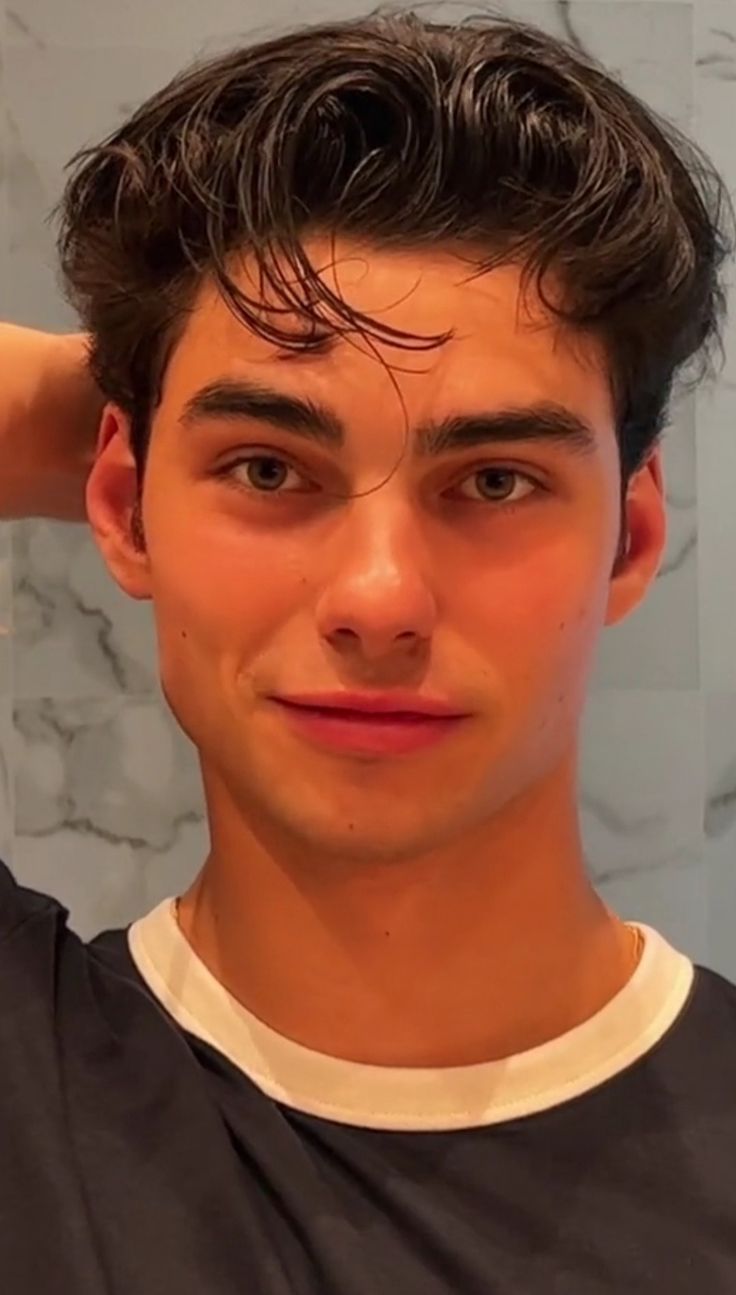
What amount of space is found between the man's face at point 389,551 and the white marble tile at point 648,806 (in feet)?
2.09

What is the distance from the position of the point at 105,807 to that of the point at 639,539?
0.69m

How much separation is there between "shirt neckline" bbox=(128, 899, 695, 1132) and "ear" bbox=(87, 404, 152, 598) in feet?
0.68

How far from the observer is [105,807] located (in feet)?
4.61

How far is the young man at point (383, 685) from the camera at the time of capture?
717mm

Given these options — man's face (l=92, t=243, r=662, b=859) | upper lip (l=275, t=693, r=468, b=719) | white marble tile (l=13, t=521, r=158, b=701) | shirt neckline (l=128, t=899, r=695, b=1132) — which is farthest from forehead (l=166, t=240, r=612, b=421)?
white marble tile (l=13, t=521, r=158, b=701)

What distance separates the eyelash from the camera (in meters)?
0.73

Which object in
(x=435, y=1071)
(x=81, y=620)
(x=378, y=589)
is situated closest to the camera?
(x=378, y=589)

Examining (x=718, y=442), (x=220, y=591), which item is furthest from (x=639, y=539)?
(x=718, y=442)

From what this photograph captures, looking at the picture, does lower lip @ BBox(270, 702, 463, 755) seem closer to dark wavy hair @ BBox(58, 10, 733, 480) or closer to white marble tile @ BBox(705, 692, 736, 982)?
dark wavy hair @ BBox(58, 10, 733, 480)

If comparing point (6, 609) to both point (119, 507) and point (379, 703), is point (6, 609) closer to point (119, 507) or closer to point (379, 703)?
point (119, 507)

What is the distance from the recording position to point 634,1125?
0.77 m

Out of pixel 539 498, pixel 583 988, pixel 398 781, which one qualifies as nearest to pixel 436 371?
pixel 539 498

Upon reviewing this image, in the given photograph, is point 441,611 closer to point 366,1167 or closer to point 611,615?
point 611,615

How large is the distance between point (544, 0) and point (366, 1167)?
1.04 metres
